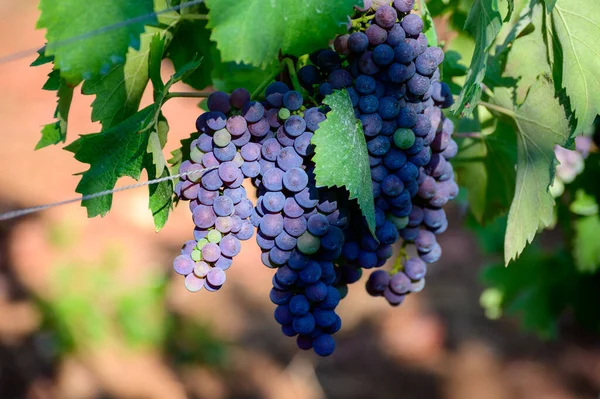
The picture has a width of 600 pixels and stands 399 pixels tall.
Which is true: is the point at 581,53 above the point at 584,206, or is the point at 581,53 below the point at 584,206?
above

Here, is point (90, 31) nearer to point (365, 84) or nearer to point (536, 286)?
point (365, 84)

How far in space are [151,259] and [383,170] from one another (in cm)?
297

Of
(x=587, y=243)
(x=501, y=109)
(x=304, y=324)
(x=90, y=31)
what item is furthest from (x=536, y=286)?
(x=90, y=31)

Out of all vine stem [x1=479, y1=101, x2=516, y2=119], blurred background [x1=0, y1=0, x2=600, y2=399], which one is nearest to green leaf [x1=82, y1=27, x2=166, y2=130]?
vine stem [x1=479, y1=101, x2=516, y2=119]

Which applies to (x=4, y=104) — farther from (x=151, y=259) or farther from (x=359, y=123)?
(x=359, y=123)

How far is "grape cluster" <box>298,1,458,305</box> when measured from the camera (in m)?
0.70

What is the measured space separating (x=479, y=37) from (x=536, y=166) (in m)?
0.23

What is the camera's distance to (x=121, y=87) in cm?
81

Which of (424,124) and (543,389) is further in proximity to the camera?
(543,389)

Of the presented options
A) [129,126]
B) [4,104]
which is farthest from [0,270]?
[129,126]

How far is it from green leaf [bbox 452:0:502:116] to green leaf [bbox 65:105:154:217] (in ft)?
1.17

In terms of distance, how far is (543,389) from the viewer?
9.50 ft

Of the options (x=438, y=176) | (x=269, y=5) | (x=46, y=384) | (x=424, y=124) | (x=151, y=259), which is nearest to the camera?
(x=269, y=5)

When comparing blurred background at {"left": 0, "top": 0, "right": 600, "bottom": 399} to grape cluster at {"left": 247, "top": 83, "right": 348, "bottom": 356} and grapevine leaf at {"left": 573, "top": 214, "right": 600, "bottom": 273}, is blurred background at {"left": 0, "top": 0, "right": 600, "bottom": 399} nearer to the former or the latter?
grapevine leaf at {"left": 573, "top": 214, "right": 600, "bottom": 273}
